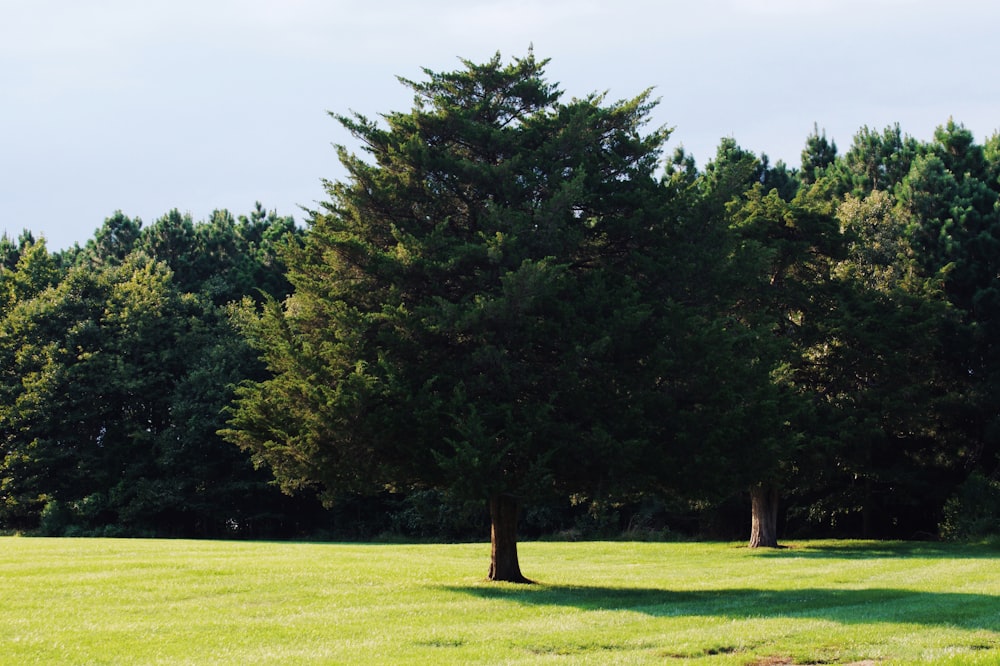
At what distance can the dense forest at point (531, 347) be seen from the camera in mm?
19125

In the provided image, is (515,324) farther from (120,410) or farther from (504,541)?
(120,410)

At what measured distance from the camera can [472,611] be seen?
1584 centimetres

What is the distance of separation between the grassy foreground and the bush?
9.22 metres

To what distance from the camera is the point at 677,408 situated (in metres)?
19.8

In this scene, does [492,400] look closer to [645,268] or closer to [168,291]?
[645,268]

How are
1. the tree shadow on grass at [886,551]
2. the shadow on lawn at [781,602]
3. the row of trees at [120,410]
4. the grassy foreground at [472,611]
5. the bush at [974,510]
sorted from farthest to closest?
the row of trees at [120,410], the bush at [974,510], the tree shadow on grass at [886,551], the shadow on lawn at [781,602], the grassy foreground at [472,611]

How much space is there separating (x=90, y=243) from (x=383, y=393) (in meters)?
58.7

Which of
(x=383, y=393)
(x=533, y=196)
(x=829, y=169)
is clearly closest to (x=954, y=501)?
(x=829, y=169)

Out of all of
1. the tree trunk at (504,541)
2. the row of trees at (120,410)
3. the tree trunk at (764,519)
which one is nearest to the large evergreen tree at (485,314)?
the tree trunk at (504,541)

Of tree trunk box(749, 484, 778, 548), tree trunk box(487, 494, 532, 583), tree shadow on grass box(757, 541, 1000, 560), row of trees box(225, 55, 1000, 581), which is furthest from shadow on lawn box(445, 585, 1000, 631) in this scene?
tree trunk box(749, 484, 778, 548)

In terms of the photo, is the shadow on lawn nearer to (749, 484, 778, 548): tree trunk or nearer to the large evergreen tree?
the large evergreen tree

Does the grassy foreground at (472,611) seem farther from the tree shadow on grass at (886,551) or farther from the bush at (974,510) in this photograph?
the bush at (974,510)

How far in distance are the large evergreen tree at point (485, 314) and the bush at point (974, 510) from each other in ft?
71.6

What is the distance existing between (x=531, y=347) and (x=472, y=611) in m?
5.95
